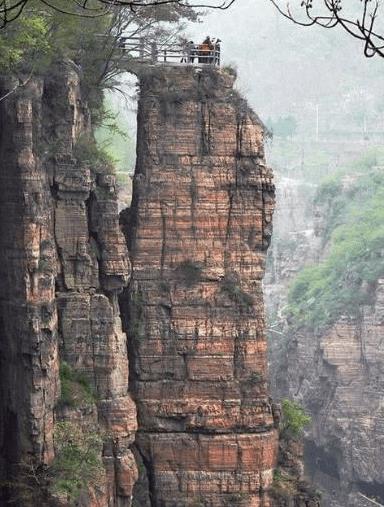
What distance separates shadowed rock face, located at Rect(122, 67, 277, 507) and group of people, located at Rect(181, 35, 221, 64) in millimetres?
952

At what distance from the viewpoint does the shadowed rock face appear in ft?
138

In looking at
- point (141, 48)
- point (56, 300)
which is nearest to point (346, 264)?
point (141, 48)

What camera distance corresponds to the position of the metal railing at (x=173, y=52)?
141 ft

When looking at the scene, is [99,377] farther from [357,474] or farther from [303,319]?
[303,319]

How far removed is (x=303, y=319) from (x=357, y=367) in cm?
661

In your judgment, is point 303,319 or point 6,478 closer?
point 6,478

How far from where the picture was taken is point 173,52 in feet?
142

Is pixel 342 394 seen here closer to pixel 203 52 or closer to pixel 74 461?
pixel 203 52

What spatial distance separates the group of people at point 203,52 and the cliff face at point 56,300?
300 cm

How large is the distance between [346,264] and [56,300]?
1770 inches

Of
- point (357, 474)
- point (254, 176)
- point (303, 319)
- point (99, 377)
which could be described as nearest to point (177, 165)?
point (254, 176)

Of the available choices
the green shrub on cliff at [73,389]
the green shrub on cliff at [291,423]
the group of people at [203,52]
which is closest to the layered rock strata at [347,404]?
the green shrub on cliff at [291,423]

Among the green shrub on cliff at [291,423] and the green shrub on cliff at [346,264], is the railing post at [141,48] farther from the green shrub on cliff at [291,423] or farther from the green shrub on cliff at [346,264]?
the green shrub on cliff at [346,264]

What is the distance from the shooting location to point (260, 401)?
42344 mm
